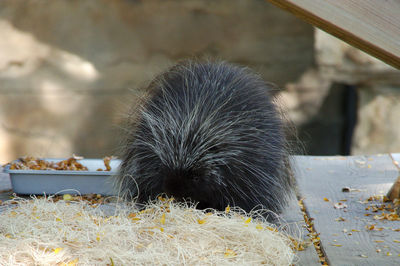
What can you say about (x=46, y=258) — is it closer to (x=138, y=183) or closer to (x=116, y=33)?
(x=138, y=183)

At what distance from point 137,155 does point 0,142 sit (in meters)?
3.09

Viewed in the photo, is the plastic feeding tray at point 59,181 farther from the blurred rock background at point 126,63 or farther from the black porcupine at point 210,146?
the blurred rock background at point 126,63

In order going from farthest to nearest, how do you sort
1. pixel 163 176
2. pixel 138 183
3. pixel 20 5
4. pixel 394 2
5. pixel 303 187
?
1. pixel 20 5
2. pixel 303 187
3. pixel 138 183
4. pixel 163 176
5. pixel 394 2

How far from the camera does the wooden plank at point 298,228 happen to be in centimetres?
180

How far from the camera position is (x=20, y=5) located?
479 centimetres

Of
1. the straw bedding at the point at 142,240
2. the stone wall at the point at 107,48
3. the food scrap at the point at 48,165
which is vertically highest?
the stone wall at the point at 107,48

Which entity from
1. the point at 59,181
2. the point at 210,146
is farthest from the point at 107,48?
the point at 210,146

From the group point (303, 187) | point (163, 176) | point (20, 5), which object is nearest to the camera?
point (163, 176)

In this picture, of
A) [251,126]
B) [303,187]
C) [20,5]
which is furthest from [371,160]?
[20,5]

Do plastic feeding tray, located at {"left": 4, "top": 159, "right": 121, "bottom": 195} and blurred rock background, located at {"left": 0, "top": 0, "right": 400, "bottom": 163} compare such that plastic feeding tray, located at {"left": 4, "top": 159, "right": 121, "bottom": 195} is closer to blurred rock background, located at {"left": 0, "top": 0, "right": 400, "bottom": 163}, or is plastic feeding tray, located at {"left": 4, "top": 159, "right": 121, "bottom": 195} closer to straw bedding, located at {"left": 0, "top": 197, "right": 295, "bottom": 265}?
straw bedding, located at {"left": 0, "top": 197, "right": 295, "bottom": 265}

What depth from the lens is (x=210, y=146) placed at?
2146mm

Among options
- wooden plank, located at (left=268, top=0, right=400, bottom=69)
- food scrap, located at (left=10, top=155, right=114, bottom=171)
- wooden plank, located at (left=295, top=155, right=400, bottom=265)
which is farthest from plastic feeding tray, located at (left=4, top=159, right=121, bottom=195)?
wooden plank, located at (left=268, top=0, right=400, bottom=69)

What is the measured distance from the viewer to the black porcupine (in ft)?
6.91

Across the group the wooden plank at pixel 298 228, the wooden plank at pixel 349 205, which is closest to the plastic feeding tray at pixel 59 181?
the wooden plank at pixel 298 228
